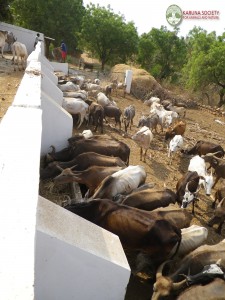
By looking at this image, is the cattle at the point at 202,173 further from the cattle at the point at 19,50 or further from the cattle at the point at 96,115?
the cattle at the point at 19,50

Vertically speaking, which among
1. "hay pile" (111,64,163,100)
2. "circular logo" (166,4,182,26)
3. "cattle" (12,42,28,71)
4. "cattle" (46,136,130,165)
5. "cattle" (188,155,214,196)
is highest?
"circular logo" (166,4,182,26)

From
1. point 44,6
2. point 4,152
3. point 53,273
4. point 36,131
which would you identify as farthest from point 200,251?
point 44,6

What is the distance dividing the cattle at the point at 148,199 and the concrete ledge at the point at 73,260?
237 cm

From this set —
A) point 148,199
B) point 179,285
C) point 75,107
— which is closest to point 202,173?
point 148,199

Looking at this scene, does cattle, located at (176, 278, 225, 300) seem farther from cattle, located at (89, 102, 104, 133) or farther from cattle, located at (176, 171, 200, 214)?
cattle, located at (89, 102, 104, 133)

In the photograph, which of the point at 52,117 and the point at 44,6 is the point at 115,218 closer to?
the point at 52,117

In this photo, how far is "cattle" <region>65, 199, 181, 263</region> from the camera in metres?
5.05

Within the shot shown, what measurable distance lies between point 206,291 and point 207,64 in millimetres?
25512

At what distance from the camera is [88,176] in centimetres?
673

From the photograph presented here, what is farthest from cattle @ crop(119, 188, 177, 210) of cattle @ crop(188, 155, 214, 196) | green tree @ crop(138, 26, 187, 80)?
green tree @ crop(138, 26, 187, 80)

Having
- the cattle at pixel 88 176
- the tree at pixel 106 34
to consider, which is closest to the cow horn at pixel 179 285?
the cattle at pixel 88 176

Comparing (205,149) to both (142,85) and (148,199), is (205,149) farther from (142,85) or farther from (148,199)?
(142,85)

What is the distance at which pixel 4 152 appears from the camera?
2.93m

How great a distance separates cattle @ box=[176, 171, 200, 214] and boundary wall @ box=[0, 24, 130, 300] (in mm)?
4030
